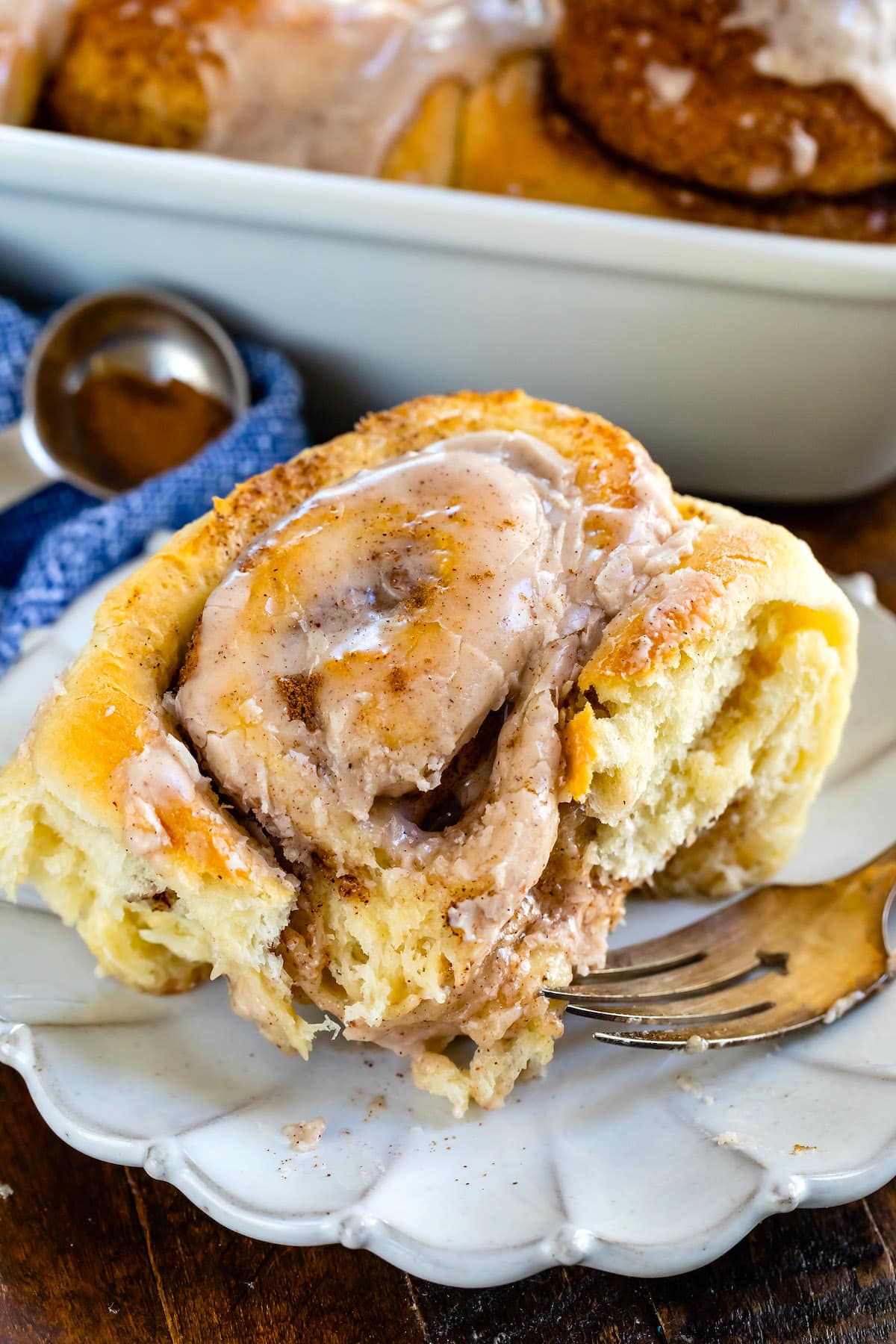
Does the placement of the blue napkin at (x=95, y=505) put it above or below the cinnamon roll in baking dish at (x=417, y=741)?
below

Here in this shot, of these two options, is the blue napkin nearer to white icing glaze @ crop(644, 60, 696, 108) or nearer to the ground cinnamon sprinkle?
the ground cinnamon sprinkle

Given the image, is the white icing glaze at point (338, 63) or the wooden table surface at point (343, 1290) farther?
the white icing glaze at point (338, 63)

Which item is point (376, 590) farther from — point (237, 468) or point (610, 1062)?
point (237, 468)

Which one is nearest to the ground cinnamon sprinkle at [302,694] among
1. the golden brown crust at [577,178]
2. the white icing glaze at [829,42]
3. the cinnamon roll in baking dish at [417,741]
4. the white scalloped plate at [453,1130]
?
the cinnamon roll in baking dish at [417,741]

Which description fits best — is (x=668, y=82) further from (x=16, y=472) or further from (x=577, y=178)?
(x=16, y=472)

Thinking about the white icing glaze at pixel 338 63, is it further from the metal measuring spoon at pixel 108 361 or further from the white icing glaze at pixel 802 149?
the white icing glaze at pixel 802 149

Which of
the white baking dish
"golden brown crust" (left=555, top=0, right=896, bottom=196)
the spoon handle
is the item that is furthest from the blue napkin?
"golden brown crust" (left=555, top=0, right=896, bottom=196)
